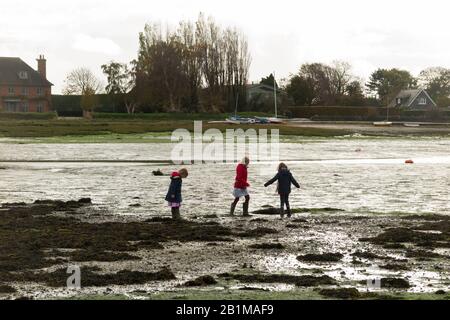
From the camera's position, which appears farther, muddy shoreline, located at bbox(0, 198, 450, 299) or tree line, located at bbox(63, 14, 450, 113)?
tree line, located at bbox(63, 14, 450, 113)

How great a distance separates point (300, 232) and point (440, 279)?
594 centimetres

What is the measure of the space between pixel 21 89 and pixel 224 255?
12744cm

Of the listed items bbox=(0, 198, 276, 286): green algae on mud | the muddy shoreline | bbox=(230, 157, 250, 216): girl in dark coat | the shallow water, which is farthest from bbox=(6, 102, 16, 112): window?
bbox=(230, 157, 250, 216): girl in dark coat

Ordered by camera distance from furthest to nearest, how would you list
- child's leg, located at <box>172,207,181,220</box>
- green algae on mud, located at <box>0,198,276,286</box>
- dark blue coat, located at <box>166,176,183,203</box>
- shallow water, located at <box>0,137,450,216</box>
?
shallow water, located at <box>0,137,450,216</box> → child's leg, located at <box>172,207,181,220</box> → dark blue coat, located at <box>166,176,183,203</box> → green algae on mud, located at <box>0,198,276,286</box>

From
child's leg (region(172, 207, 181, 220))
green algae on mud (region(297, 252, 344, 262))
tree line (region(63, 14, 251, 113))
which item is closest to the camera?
→ green algae on mud (region(297, 252, 344, 262))

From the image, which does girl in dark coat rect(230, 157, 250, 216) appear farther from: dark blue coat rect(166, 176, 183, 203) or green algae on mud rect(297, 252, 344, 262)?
green algae on mud rect(297, 252, 344, 262)

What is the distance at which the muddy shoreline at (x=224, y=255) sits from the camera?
13.3m

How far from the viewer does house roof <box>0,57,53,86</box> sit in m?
138

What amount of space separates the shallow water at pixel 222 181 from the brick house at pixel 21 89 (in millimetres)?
86444

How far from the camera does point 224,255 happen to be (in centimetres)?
1655

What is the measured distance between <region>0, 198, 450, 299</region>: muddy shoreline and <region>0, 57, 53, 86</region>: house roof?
11920cm

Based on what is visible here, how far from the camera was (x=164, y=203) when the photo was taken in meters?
26.0

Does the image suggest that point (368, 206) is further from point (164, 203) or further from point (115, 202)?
point (115, 202)

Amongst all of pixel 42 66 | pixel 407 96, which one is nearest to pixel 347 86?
pixel 407 96
